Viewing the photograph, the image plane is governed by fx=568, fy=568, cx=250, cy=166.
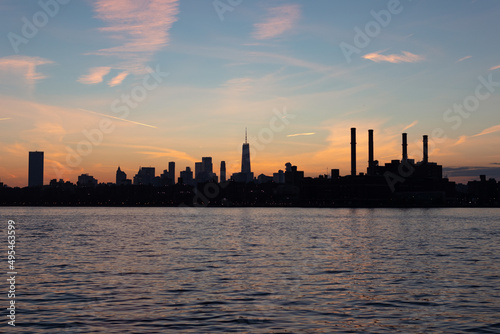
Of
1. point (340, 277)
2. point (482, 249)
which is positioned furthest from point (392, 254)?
point (340, 277)

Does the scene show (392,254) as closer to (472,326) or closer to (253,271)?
(253,271)

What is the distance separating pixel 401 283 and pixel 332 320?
1402 cm

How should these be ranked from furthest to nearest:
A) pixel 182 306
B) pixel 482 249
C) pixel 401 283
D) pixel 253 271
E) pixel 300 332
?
1. pixel 482 249
2. pixel 253 271
3. pixel 401 283
4. pixel 182 306
5. pixel 300 332

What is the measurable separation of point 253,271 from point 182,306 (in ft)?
50.7

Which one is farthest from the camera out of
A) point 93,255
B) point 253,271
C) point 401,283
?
point 93,255

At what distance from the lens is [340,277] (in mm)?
41906

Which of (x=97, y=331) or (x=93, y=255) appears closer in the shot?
(x=97, y=331)

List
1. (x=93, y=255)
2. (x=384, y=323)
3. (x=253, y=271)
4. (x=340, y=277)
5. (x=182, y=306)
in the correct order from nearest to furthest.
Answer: (x=384, y=323) → (x=182, y=306) → (x=340, y=277) → (x=253, y=271) → (x=93, y=255)

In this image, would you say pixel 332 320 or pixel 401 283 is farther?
pixel 401 283

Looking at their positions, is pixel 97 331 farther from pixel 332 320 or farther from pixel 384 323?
pixel 384 323

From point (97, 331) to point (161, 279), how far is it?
52.3ft

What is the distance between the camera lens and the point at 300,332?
949 inches

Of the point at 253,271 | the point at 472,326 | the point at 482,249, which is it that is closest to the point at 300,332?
the point at 472,326

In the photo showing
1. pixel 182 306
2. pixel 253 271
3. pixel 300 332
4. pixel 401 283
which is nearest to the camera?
pixel 300 332
